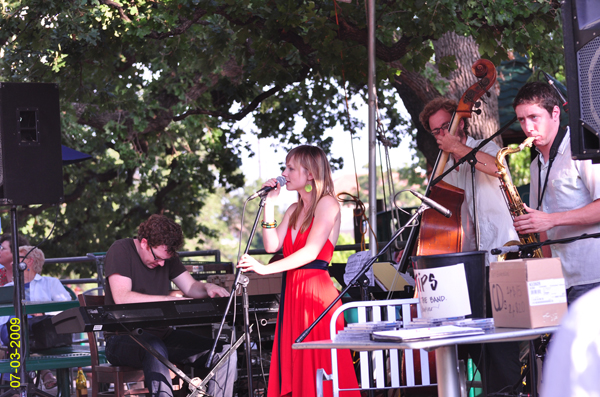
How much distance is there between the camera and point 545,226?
245cm

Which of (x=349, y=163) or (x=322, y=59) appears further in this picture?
(x=349, y=163)

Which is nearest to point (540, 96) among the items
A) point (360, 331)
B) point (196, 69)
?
point (360, 331)

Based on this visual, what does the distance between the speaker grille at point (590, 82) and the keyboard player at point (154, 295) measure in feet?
7.41

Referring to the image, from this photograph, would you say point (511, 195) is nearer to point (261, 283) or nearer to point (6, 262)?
point (261, 283)

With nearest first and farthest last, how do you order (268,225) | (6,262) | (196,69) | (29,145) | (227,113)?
(268,225) → (29,145) → (6,262) → (196,69) → (227,113)

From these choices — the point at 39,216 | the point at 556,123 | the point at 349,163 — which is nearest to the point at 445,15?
the point at 556,123

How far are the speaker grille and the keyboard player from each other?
2259mm

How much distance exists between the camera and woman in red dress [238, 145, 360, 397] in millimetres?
3012

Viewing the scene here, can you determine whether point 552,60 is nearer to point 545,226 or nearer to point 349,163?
point 545,226

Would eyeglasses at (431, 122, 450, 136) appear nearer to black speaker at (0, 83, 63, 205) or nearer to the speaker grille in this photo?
the speaker grille

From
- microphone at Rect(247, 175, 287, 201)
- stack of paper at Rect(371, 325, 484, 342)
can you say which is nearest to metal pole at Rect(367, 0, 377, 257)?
microphone at Rect(247, 175, 287, 201)

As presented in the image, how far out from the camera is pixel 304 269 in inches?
123

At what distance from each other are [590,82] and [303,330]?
67.8 inches

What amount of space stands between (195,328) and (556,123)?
8.29 feet
